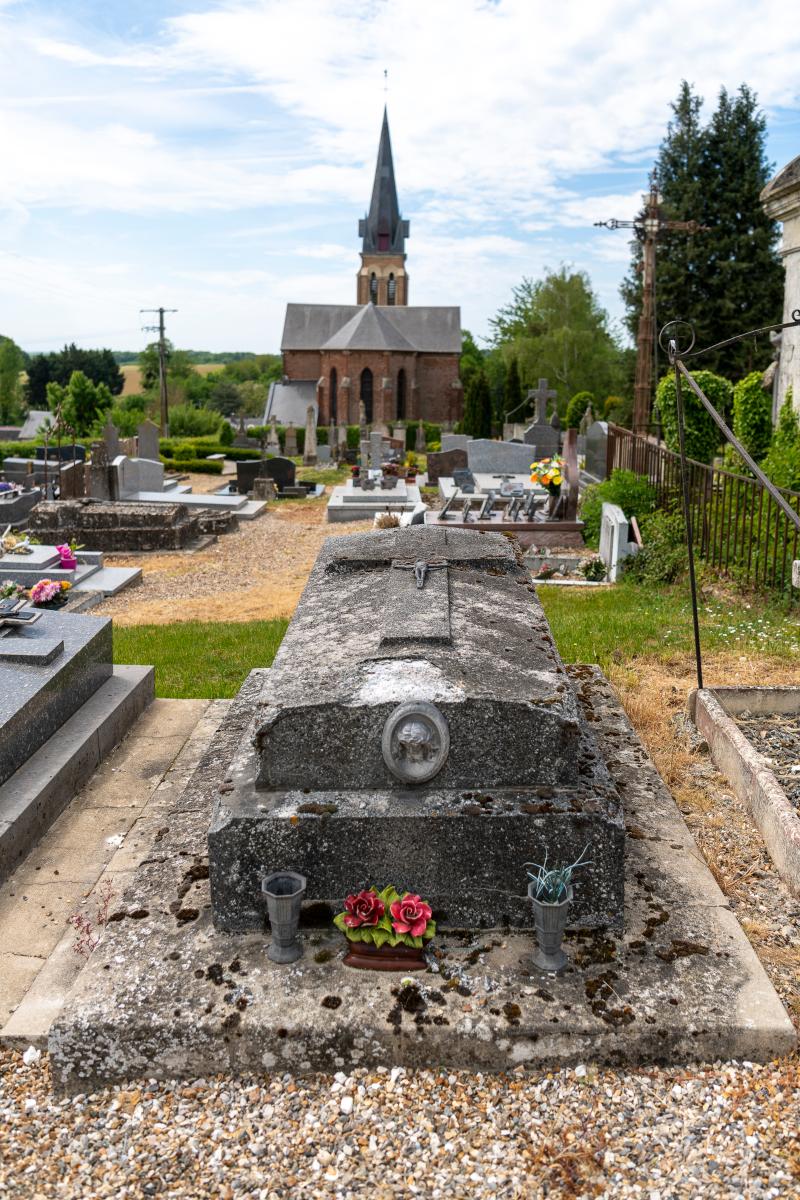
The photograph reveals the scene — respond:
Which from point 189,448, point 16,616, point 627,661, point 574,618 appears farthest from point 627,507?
point 189,448

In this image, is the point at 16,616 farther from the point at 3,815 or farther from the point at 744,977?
the point at 744,977

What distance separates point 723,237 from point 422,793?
36540 millimetres

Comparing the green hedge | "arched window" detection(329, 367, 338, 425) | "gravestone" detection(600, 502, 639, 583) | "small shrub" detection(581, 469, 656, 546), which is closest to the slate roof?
"arched window" detection(329, 367, 338, 425)

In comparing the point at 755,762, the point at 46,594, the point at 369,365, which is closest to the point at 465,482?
the point at 46,594

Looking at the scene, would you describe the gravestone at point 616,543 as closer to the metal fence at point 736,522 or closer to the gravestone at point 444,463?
the metal fence at point 736,522

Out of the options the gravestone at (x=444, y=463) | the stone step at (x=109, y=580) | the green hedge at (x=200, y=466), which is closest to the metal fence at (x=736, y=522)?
the stone step at (x=109, y=580)

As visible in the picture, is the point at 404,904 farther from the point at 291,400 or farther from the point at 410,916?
the point at 291,400

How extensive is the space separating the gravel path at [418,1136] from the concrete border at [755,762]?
1.33 m

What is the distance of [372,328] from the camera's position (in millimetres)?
50188

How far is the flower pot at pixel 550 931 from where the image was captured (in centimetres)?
314

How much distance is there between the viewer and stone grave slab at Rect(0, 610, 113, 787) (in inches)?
187

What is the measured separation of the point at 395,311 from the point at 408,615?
169ft

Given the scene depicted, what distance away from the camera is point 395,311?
175 ft

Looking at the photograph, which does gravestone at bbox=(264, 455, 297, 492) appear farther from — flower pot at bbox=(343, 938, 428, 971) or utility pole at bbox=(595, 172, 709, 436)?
flower pot at bbox=(343, 938, 428, 971)
